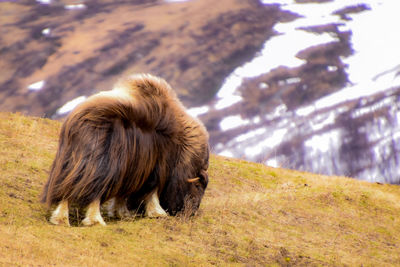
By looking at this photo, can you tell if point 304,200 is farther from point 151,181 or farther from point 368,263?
point 151,181

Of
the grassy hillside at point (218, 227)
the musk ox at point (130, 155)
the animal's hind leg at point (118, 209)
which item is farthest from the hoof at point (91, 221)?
the animal's hind leg at point (118, 209)

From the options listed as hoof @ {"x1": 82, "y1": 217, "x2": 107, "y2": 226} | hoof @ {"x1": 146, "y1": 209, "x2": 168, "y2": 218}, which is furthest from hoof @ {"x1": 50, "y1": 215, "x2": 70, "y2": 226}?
hoof @ {"x1": 146, "y1": 209, "x2": 168, "y2": 218}

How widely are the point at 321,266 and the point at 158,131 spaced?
2.26 meters

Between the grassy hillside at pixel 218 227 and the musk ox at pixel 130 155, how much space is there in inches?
11.0

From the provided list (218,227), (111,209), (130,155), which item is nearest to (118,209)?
(111,209)

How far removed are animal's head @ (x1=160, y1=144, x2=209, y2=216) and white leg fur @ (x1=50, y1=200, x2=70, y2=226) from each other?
136 cm

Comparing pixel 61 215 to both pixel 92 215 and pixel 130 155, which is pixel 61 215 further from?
pixel 130 155

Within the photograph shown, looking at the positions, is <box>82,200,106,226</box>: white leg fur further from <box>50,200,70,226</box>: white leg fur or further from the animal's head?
the animal's head

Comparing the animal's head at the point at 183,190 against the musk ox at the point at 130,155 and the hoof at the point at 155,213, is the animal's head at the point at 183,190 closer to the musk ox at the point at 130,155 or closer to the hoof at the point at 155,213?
the musk ox at the point at 130,155

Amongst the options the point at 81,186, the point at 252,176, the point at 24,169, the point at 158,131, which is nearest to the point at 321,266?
the point at 158,131

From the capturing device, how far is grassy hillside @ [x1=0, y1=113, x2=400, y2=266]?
15.3 ft

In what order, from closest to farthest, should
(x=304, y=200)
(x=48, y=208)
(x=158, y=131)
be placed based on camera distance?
1. (x=48, y=208)
2. (x=158, y=131)
3. (x=304, y=200)

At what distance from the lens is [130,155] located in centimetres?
549

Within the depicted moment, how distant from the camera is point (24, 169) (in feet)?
21.8
